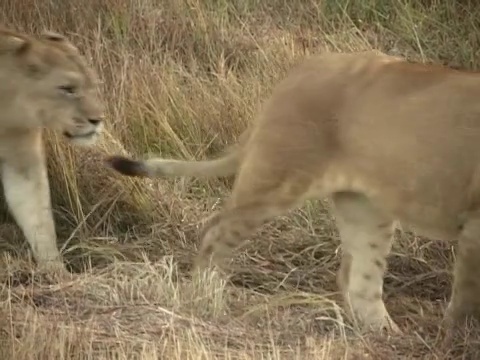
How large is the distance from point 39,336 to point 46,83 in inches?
42.1

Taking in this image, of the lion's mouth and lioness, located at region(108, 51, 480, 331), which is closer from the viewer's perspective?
lioness, located at region(108, 51, 480, 331)

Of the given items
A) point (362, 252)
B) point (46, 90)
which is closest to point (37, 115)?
point (46, 90)

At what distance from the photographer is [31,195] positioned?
137 inches

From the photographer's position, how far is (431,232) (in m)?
2.90

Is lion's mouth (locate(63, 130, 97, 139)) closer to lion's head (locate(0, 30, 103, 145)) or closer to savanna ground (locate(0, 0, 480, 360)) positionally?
lion's head (locate(0, 30, 103, 145))

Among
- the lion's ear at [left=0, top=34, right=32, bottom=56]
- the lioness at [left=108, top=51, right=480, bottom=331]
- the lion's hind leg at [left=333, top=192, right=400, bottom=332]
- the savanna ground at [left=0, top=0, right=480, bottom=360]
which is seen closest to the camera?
the savanna ground at [left=0, top=0, right=480, bottom=360]

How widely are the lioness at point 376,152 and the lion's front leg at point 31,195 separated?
62 centimetres

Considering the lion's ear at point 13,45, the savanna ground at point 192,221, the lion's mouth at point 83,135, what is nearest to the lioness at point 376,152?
the savanna ground at point 192,221

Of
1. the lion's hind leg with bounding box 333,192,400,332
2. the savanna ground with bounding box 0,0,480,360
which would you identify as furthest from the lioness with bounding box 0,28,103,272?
the lion's hind leg with bounding box 333,192,400,332

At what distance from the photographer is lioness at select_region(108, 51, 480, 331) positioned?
2.80 m

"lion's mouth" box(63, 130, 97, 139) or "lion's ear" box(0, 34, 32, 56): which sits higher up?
"lion's ear" box(0, 34, 32, 56)

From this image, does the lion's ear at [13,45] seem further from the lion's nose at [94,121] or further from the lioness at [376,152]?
the lioness at [376,152]

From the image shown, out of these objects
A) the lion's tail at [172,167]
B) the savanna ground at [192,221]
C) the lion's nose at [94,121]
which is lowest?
the savanna ground at [192,221]

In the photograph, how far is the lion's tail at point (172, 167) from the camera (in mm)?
3227
